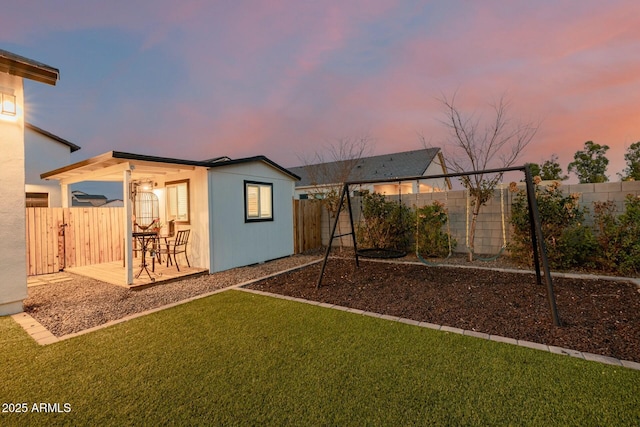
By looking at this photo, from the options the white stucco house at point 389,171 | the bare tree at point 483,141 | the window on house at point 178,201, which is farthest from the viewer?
the white stucco house at point 389,171

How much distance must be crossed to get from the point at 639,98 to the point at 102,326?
39.2ft

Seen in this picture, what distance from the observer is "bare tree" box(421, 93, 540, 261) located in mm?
6660

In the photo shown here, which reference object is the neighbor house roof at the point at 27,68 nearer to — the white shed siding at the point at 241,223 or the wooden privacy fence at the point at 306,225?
the white shed siding at the point at 241,223

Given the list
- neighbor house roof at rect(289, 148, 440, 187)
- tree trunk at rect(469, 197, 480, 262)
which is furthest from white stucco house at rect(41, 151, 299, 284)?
neighbor house roof at rect(289, 148, 440, 187)

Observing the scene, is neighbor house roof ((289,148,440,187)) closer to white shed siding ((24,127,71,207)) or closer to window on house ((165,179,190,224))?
window on house ((165,179,190,224))

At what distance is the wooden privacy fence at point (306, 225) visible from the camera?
8.83m

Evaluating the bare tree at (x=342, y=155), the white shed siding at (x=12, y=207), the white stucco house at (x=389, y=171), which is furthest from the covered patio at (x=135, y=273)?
the white stucco house at (x=389, y=171)

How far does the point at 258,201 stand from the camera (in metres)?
7.35

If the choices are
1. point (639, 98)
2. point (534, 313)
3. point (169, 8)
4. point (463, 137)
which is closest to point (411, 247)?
point (463, 137)

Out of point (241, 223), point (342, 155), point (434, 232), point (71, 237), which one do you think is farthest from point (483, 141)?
point (71, 237)

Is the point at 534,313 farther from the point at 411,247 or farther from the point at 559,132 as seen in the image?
the point at 559,132

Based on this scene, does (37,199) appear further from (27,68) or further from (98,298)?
(27,68)

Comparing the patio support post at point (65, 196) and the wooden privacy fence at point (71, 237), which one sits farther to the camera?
the patio support post at point (65, 196)

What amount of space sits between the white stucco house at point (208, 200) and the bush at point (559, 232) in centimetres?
592
